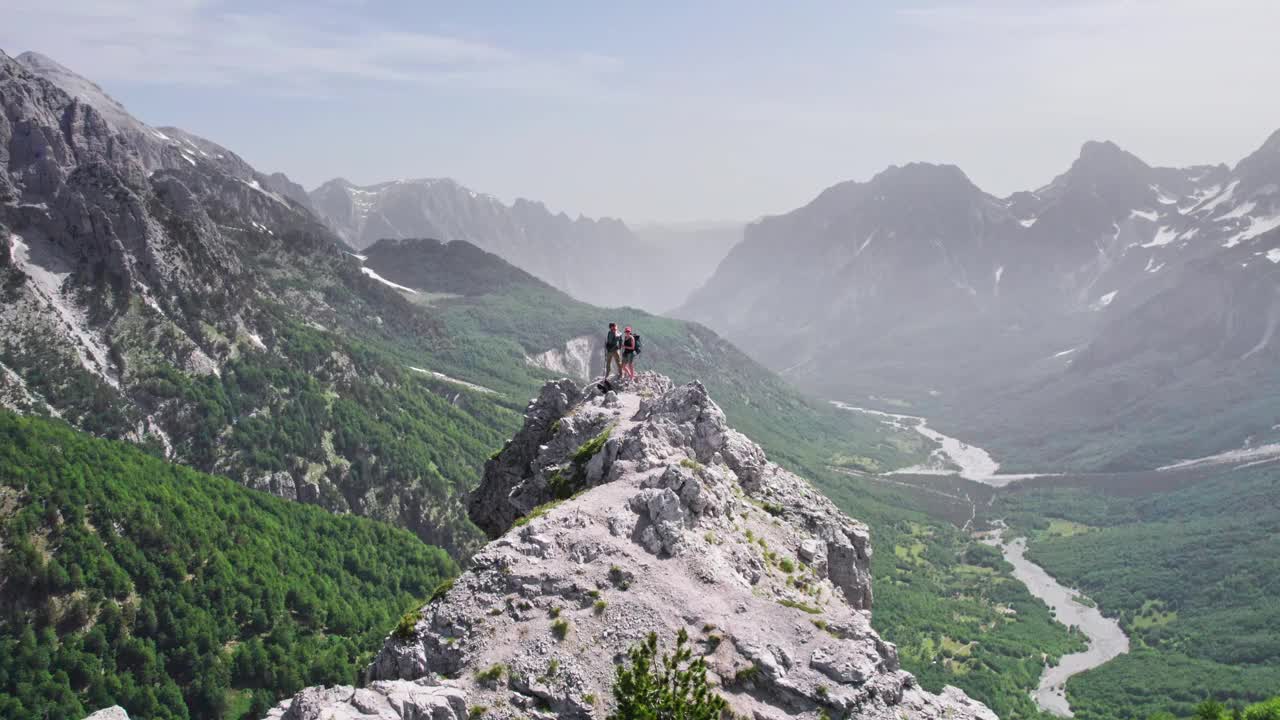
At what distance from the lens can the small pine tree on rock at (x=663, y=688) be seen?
109 ft

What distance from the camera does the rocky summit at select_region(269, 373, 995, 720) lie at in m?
34.9

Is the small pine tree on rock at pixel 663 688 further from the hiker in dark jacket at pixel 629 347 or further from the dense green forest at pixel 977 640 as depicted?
the dense green forest at pixel 977 640

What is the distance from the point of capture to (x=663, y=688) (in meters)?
33.8

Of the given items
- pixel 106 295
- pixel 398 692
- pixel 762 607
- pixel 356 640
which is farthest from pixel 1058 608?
pixel 106 295

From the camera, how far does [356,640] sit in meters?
149

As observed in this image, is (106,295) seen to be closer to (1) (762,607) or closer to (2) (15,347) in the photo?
(2) (15,347)

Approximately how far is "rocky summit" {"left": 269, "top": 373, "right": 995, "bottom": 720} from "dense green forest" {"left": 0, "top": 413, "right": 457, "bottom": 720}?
4259 inches

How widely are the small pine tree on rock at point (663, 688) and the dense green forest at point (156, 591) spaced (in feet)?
386

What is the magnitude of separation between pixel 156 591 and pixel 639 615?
130 metres

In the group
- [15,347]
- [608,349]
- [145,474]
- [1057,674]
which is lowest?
[1057,674]

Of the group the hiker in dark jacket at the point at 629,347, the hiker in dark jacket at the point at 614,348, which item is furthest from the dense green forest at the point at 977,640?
the hiker in dark jacket at the point at 629,347

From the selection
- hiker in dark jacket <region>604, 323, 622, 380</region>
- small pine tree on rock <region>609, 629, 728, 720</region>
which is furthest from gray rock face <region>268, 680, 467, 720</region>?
hiker in dark jacket <region>604, 323, 622, 380</region>

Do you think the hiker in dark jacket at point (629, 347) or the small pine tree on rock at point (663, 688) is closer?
the small pine tree on rock at point (663, 688)

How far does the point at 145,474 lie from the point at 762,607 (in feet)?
501
